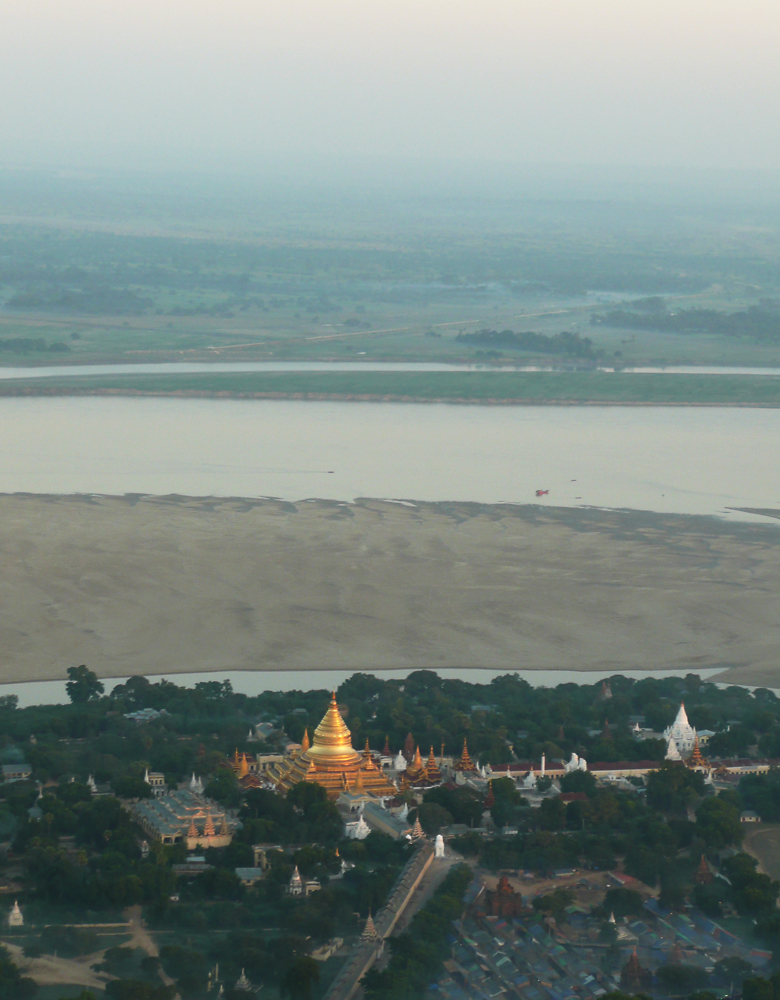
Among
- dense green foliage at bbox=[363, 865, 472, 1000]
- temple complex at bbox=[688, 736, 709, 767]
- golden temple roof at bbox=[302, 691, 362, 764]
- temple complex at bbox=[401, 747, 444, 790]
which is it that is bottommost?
temple complex at bbox=[401, 747, 444, 790]

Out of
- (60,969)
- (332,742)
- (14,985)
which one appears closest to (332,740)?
(332,742)

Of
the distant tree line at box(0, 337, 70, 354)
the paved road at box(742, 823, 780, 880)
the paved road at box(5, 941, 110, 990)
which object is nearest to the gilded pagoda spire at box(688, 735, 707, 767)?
the paved road at box(742, 823, 780, 880)

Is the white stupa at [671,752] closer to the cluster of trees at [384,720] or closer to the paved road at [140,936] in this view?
the cluster of trees at [384,720]

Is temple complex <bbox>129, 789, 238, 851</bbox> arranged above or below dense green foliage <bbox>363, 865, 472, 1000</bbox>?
below

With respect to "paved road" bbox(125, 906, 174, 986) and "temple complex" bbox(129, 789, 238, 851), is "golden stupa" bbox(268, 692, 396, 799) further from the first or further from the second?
"paved road" bbox(125, 906, 174, 986)

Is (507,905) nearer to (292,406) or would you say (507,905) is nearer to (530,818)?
(530,818)

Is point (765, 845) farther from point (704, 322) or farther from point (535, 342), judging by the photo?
point (704, 322)
